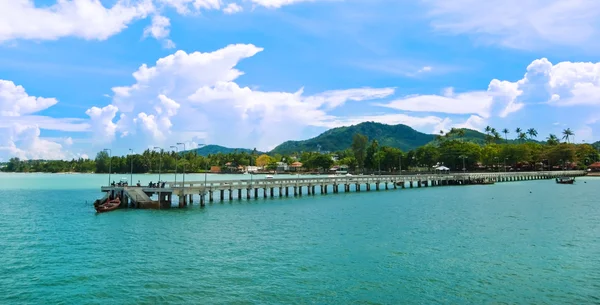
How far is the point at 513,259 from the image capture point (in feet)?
84.2

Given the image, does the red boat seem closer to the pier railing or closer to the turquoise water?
the turquoise water

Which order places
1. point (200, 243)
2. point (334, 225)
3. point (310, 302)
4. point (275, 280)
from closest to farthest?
1. point (310, 302)
2. point (275, 280)
3. point (200, 243)
4. point (334, 225)

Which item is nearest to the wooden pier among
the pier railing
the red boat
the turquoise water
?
the pier railing

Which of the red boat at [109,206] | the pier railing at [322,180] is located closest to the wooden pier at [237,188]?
the pier railing at [322,180]

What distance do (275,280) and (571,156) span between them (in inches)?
6568

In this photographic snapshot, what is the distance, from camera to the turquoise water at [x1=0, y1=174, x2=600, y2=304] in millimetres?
19500

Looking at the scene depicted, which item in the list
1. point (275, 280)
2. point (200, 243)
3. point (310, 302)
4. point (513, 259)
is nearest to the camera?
point (310, 302)

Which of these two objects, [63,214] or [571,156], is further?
[571,156]

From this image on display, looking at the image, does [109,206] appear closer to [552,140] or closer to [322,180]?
[322,180]

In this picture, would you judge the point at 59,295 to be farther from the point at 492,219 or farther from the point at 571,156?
the point at 571,156

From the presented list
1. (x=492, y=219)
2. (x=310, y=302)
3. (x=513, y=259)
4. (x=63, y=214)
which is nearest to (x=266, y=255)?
(x=310, y=302)

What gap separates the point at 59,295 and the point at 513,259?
24568mm

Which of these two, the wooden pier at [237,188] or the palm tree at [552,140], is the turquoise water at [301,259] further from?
the palm tree at [552,140]

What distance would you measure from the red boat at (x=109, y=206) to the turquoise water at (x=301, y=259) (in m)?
3.17
